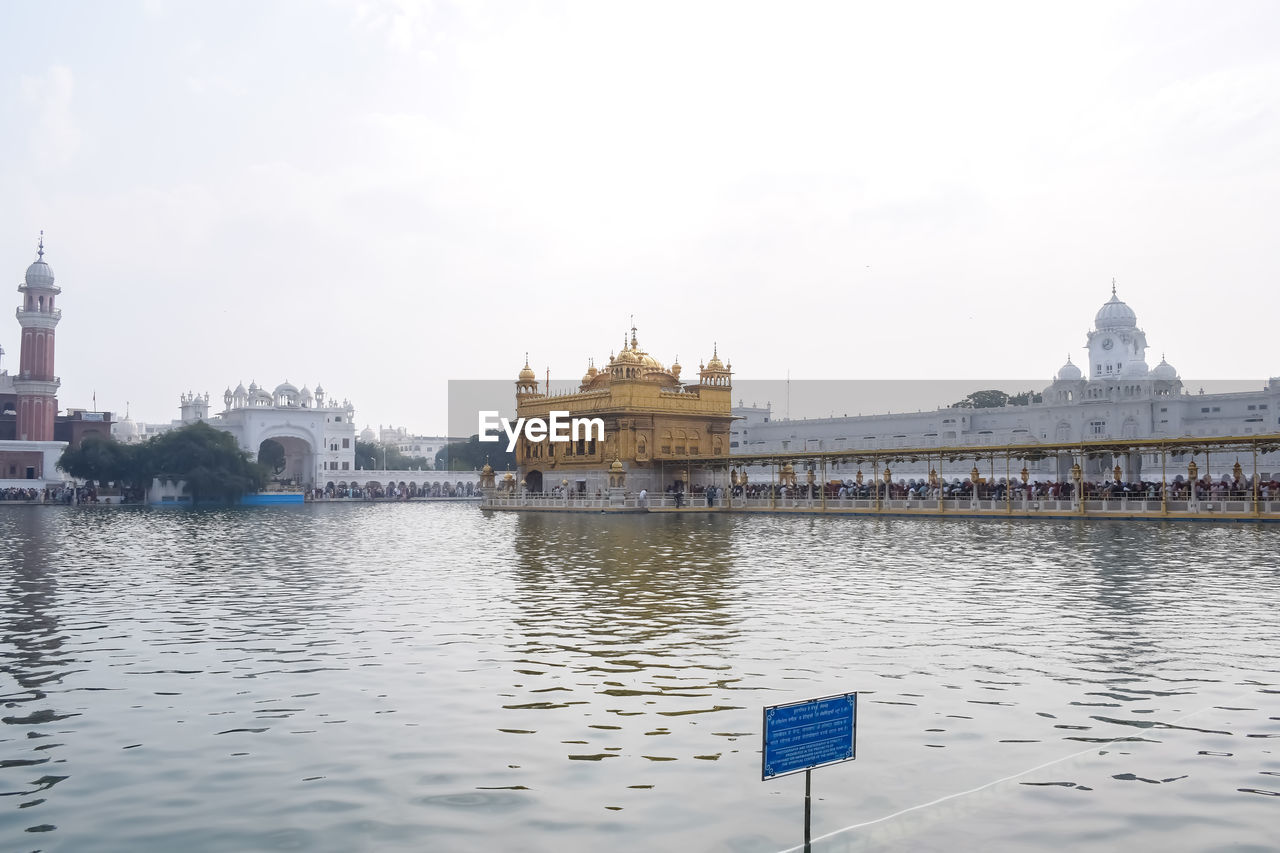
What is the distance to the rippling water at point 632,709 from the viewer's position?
6.82m

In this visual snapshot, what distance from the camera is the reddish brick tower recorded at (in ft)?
294

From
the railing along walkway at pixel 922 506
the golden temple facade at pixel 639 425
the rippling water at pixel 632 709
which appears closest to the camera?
the rippling water at pixel 632 709

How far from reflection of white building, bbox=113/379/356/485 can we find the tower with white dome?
74559mm

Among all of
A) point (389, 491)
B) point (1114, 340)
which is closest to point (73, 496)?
point (389, 491)

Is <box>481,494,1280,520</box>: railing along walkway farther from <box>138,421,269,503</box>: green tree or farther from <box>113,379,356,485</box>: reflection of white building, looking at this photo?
<box>113,379,356,485</box>: reflection of white building

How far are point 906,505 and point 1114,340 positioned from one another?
8265 centimetres

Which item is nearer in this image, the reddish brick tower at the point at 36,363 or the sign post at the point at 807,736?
the sign post at the point at 807,736

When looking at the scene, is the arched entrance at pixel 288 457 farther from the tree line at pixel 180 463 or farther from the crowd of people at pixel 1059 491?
the crowd of people at pixel 1059 491

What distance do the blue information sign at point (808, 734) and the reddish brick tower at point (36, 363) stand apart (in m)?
96.4

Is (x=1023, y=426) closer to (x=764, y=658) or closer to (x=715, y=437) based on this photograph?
(x=715, y=437)

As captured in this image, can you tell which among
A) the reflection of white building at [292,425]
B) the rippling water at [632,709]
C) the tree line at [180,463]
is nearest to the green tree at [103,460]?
the tree line at [180,463]

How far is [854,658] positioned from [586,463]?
48175mm

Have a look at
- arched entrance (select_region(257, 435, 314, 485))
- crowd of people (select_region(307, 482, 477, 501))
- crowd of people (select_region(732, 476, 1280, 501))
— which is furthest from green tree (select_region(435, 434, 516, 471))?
crowd of people (select_region(732, 476, 1280, 501))

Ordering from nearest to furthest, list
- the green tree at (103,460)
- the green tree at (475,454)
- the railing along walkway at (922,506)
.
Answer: the railing along walkway at (922,506) → the green tree at (103,460) → the green tree at (475,454)
